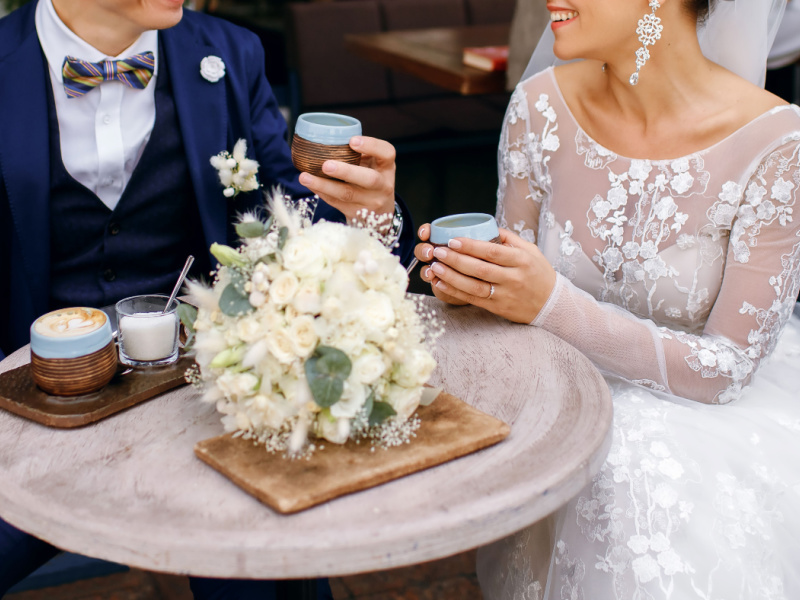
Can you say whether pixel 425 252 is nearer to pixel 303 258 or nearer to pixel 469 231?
pixel 469 231

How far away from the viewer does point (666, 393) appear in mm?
1642

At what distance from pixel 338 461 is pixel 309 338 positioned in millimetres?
184

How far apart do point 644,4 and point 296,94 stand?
2787 mm

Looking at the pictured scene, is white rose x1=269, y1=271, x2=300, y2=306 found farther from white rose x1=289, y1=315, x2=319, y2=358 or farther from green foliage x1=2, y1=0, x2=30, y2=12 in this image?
green foliage x1=2, y1=0, x2=30, y2=12

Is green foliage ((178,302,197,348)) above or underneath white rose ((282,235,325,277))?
underneath

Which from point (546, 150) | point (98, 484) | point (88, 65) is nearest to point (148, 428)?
point (98, 484)

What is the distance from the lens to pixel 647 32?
168cm

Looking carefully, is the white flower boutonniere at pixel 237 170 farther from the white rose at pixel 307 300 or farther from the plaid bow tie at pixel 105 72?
the white rose at pixel 307 300

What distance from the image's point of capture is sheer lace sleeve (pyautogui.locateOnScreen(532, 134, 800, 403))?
1599mm

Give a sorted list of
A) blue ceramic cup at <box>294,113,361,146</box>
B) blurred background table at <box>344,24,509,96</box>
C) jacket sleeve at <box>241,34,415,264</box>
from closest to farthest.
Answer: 1. blue ceramic cup at <box>294,113,361,146</box>
2. jacket sleeve at <box>241,34,415,264</box>
3. blurred background table at <box>344,24,509,96</box>

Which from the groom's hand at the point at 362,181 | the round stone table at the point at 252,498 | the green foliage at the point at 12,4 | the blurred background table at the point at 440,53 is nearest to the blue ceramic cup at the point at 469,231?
the groom's hand at the point at 362,181

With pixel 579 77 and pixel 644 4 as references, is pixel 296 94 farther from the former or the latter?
pixel 644 4

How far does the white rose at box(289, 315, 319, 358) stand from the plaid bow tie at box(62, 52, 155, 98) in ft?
3.34

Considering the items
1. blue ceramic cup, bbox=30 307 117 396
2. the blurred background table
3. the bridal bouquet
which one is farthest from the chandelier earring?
the blurred background table
